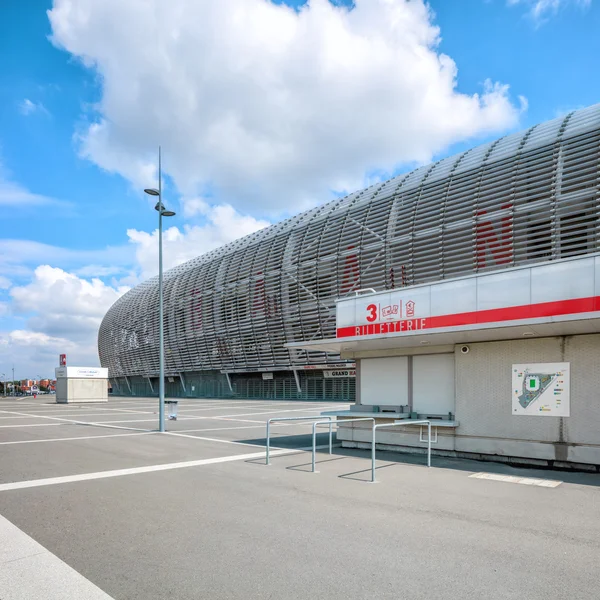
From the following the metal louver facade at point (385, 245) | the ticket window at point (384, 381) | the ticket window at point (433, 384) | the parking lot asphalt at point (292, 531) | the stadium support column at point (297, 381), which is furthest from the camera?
the stadium support column at point (297, 381)

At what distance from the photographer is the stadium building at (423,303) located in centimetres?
1037

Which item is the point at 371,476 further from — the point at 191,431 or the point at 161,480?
the point at 191,431

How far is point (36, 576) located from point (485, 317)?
8.90 m

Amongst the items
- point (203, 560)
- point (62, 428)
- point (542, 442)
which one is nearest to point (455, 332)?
point (542, 442)

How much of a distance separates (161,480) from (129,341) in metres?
67.8

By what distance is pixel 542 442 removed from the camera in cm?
1054

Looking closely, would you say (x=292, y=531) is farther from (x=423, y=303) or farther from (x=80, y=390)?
(x=80, y=390)

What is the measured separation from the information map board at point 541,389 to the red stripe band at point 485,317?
129cm

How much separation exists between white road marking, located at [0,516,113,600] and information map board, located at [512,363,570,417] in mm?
8949

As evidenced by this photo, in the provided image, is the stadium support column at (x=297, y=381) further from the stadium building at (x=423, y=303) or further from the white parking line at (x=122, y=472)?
the white parking line at (x=122, y=472)

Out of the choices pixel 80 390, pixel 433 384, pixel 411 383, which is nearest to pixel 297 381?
pixel 80 390

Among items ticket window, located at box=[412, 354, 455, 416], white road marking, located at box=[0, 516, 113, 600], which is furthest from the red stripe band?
white road marking, located at box=[0, 516, 113, 600]

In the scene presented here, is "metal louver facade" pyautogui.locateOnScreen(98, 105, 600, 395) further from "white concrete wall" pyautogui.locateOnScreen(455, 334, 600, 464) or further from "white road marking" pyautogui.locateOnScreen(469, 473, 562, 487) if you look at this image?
"white road marking" pyautogui.locateOnScreen(469, 473, 562, 487)

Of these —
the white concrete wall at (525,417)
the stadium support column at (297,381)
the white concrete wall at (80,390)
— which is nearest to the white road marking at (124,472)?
the white concrete wall at (525,417)
